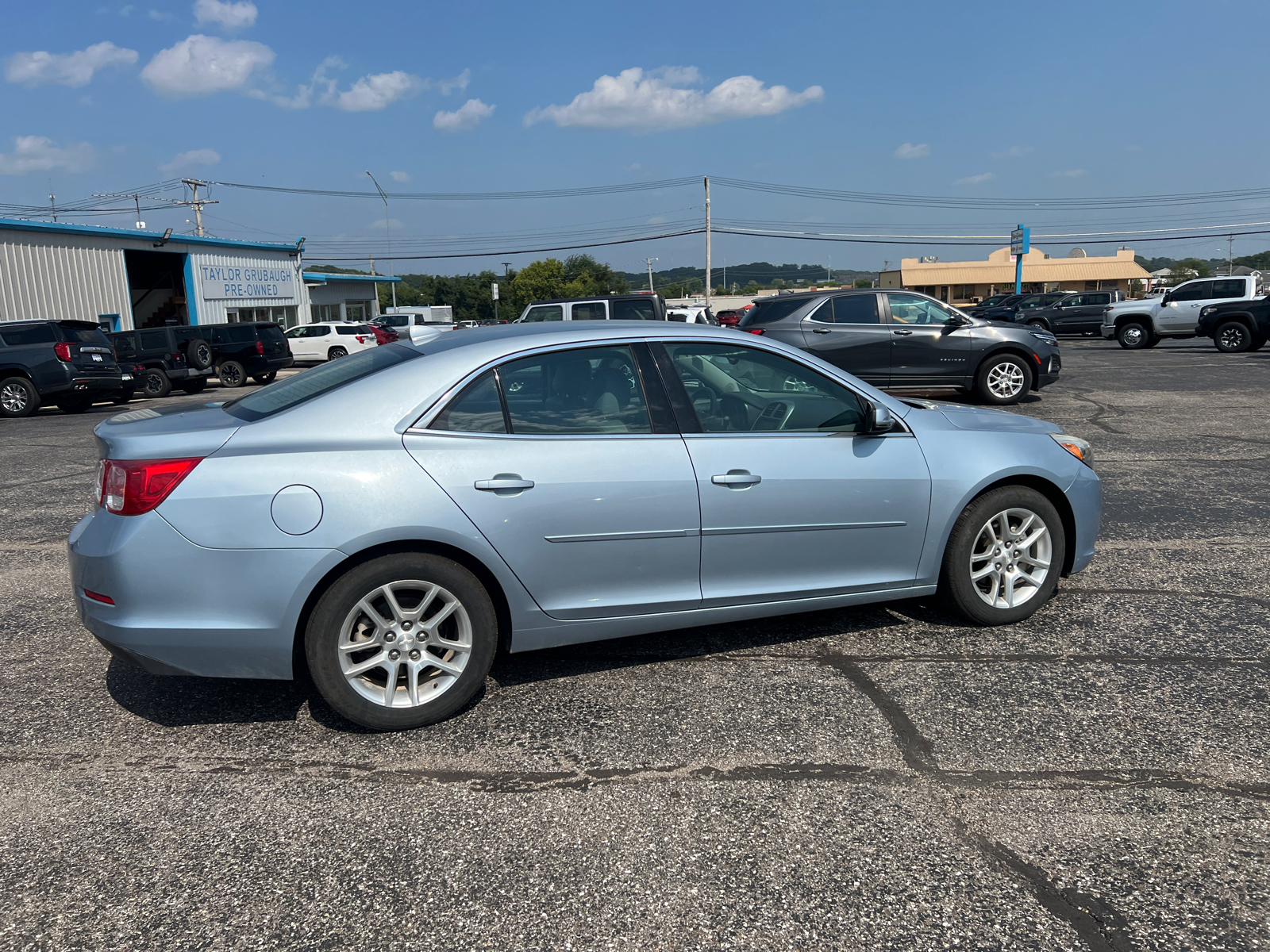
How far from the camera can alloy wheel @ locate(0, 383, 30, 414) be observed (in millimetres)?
16984

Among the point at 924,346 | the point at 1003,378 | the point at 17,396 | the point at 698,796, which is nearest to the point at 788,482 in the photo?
the point at 698,796

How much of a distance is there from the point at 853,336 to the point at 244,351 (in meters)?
17.2

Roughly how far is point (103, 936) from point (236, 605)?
3.84 ft

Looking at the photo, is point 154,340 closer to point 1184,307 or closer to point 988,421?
point 988,421

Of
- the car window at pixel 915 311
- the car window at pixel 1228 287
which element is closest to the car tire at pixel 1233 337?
the car window at pixel 1228 287

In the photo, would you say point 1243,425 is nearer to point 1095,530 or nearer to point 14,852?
point 1095,530

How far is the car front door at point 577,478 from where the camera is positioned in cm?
357

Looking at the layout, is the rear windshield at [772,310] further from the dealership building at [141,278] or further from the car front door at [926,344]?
the dealership building at [141,278]

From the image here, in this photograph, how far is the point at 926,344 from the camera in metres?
13.5

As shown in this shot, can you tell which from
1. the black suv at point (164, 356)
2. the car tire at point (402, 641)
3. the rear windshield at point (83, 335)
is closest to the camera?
the car tire at point (402, 641)

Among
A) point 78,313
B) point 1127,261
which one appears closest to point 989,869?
point 78,313

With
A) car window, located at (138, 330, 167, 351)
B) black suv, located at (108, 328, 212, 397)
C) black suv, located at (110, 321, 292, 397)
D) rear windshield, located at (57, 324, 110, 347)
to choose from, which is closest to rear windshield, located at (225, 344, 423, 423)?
rear windshield, located at (57, 324, 110, 347)

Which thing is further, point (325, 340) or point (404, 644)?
point (325, 340)

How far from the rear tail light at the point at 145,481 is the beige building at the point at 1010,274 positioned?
3286 inches
